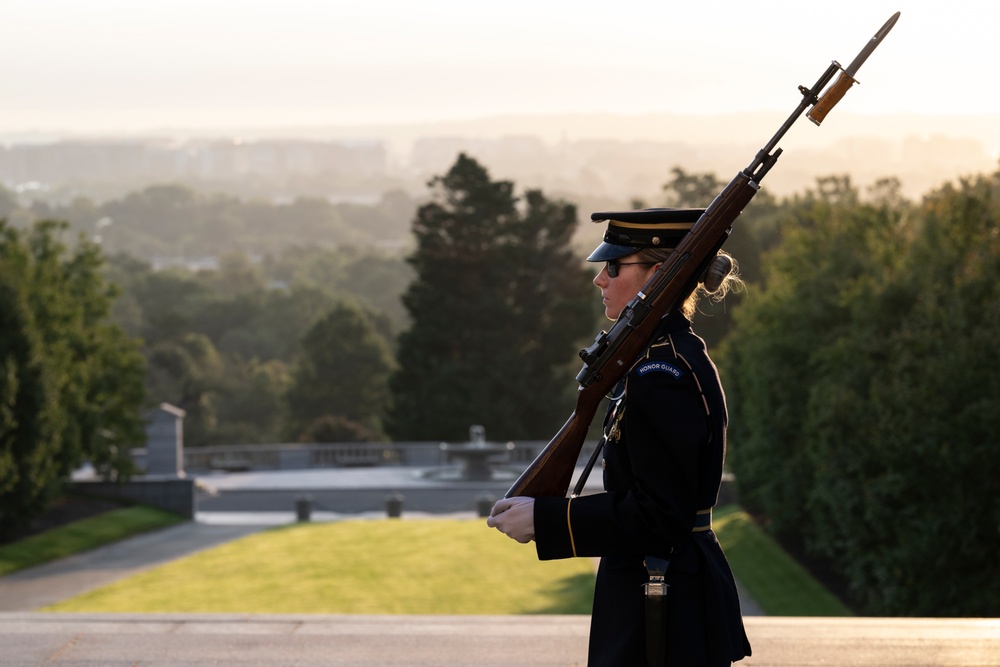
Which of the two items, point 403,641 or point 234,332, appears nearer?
point 403,641

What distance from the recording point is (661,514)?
11.8 ft

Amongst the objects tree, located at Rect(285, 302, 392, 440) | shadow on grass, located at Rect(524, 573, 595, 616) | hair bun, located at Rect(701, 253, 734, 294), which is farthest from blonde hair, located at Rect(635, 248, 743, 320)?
tree, located at Rect(285, 302, 392, 440)

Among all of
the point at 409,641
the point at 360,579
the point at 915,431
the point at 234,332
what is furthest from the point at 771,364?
the point at 234,332

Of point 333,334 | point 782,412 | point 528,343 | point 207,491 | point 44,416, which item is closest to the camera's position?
point 44,416

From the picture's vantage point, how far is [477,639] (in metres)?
7.50

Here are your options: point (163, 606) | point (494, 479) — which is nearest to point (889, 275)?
point (163, 606)

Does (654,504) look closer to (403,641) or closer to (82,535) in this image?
(403,641)

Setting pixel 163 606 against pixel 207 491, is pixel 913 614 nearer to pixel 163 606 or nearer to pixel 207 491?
pixel 163 606

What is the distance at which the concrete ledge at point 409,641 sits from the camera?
705cm

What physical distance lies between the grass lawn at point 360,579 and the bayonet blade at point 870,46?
46.4ft

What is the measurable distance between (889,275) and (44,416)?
15.5 meters

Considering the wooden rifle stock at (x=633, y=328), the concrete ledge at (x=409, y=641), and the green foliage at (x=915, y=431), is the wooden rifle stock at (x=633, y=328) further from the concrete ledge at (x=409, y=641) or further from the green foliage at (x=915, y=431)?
the green foliage at (x=915, y=431)

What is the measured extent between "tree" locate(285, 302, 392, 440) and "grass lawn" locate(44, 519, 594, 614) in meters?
35.0

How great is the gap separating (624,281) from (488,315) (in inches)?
1891
